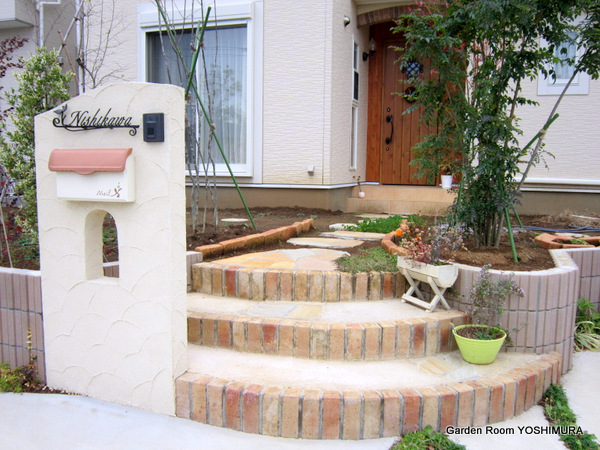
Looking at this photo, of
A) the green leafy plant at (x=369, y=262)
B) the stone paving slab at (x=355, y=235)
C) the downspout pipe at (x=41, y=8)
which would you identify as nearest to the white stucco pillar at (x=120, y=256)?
the green leafy plant at (x=369, y=262)

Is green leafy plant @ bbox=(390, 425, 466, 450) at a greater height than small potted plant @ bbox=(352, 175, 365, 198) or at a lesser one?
lesser

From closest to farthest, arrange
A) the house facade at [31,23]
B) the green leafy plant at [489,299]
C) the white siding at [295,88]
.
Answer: the green leafy plant at [489,299]
the white siding at [295,88]
the house facade at [31,23]

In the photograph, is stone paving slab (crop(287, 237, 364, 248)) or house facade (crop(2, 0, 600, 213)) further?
house facade (crop(2, 0, 600, 213))

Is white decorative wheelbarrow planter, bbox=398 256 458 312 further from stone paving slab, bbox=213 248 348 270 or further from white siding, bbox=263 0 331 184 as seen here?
white siding, bbox=263 0 331 184

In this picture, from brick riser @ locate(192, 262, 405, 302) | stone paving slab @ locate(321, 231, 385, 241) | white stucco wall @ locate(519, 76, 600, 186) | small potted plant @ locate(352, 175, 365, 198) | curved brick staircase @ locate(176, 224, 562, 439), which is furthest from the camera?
small potted plant @ locate(352, 175, 365, 198)

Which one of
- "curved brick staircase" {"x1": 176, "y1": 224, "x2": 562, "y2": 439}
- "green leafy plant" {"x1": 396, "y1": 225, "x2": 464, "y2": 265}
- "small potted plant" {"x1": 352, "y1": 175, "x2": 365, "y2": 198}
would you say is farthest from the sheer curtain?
"curved brick staircase" {"x1": 176, "y1": 224, "x2": 562, "y2": 439}

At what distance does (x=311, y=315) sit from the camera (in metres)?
3.09

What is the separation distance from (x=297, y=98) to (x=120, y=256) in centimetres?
481

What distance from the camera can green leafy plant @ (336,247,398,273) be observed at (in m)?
3.52

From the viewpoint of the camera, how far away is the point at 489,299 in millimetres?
2973

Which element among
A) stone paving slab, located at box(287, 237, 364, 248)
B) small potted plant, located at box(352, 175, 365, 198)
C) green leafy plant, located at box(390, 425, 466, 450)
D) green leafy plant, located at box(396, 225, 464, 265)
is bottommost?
green leafy plant, located at box(390, 425, 466, 450)

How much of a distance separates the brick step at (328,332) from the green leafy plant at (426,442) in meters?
0.56

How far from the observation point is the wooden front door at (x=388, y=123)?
8250 millimetres

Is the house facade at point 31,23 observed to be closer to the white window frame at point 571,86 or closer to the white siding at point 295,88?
the white siding at point 295,88
